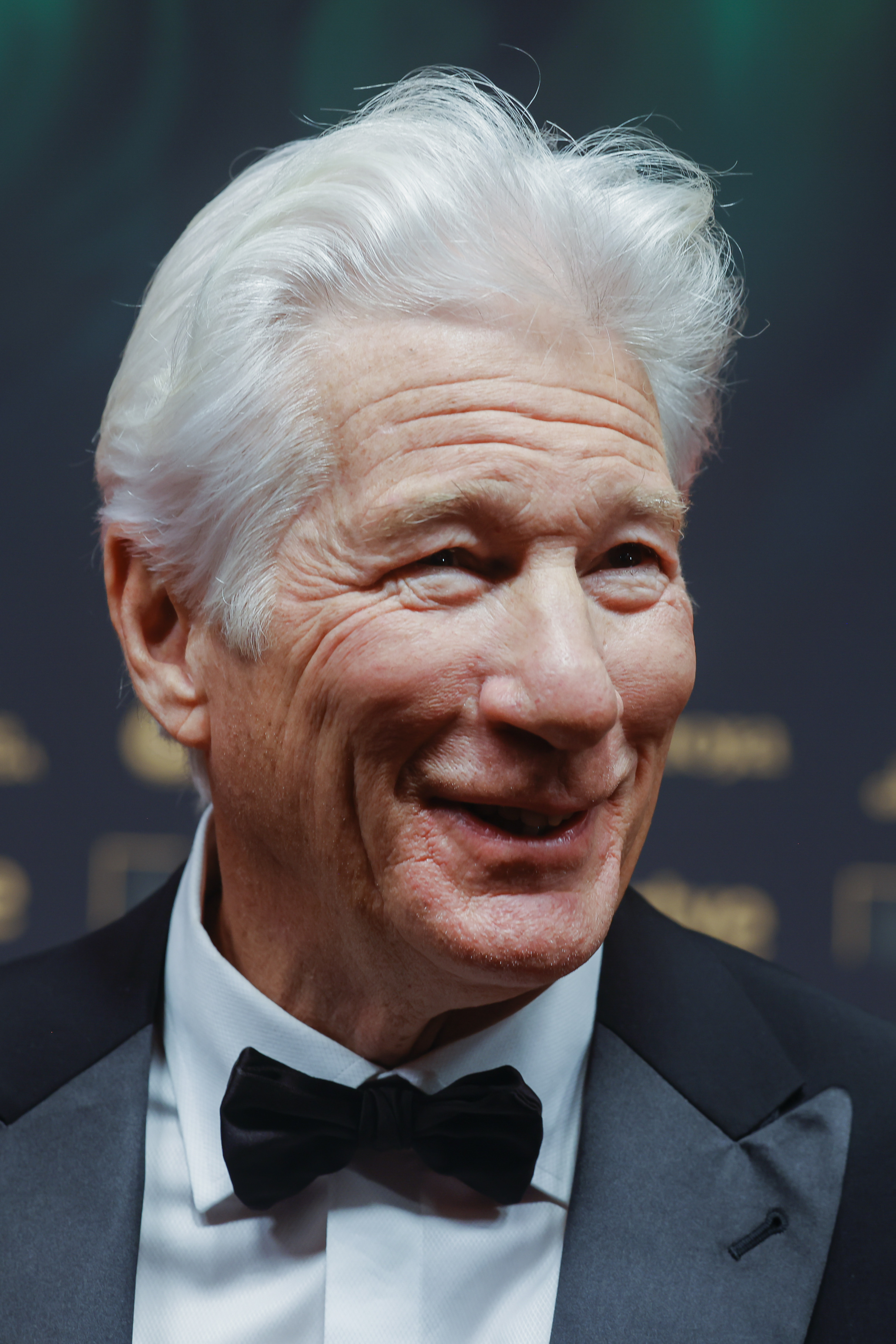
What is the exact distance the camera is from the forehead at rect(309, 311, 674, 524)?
124 centimetres

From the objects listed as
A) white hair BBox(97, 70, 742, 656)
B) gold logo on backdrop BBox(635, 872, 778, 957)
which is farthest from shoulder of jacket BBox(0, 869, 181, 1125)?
gold logo on backdrop BBox(635, 872, 778, 957)

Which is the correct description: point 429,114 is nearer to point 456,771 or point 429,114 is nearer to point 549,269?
point 549,269

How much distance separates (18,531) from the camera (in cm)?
231

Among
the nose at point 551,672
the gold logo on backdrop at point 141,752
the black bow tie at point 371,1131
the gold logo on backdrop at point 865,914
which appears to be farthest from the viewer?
the gold logo on backdrop at point 141,752

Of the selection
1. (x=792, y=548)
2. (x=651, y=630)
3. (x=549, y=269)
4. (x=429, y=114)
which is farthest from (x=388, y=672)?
(x=792, y=548)

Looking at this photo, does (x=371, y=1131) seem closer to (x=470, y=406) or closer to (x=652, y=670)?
(x=652, y=670)

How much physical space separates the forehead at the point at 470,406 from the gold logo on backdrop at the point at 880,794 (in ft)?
3.62

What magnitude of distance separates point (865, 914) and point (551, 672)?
50.5 inches

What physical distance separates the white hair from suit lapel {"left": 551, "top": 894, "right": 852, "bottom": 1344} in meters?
0.62

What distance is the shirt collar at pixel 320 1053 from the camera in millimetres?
1372

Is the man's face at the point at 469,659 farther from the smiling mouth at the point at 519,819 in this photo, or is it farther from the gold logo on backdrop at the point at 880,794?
the gold logo on backdrop at the point at 880,794

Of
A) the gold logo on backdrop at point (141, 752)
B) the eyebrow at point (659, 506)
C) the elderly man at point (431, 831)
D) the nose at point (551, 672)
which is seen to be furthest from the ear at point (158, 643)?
the gold logo on backdrop at point (141, 752)

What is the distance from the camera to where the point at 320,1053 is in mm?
1404

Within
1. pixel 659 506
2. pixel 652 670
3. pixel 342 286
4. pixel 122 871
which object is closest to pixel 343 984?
pixel 652 670
